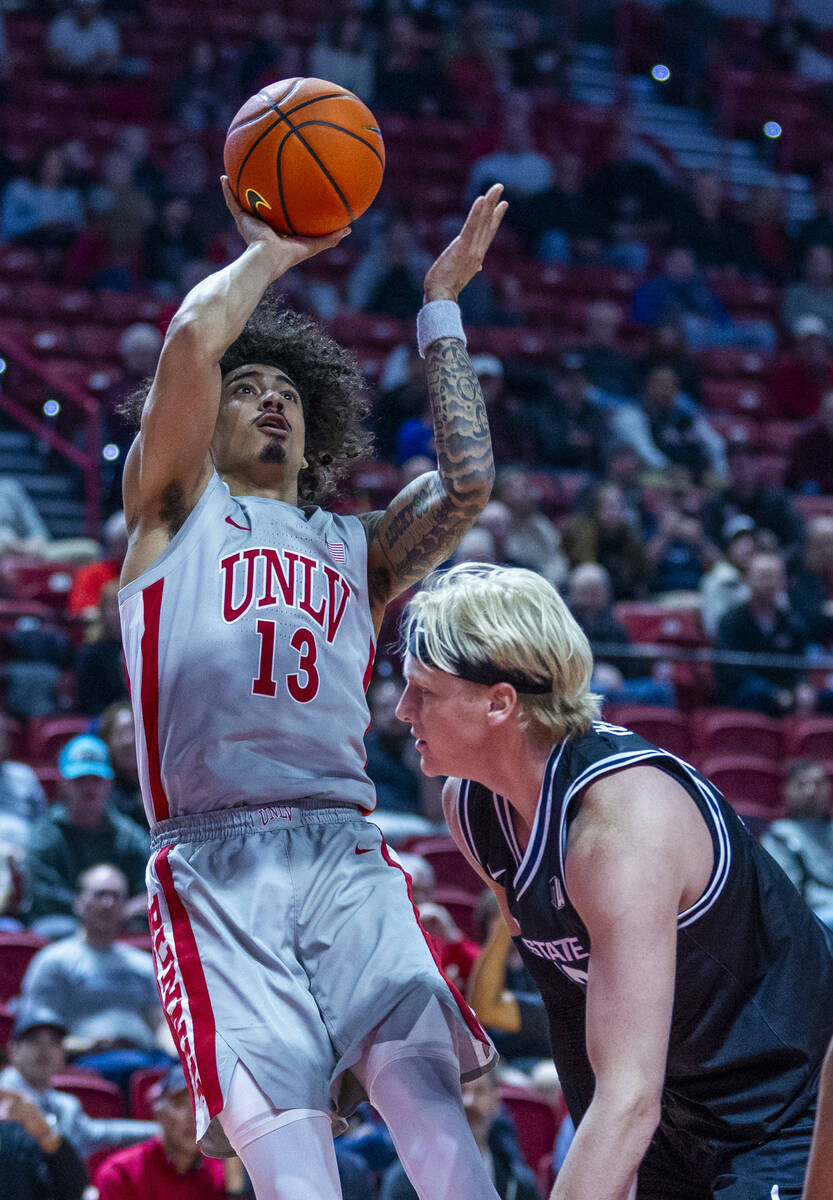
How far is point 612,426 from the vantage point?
39.0 ft

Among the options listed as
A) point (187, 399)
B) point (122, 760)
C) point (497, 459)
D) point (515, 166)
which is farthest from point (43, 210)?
point (187, 399)

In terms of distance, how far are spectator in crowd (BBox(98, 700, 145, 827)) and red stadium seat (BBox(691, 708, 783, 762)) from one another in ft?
9.81

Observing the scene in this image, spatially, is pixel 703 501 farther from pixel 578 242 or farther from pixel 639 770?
pixel 639 770

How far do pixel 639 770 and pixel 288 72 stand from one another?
39.2ft

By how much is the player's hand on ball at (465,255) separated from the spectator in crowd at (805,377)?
32.6 ft

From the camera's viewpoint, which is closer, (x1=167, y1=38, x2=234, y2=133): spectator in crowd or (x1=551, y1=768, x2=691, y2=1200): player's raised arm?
(x1=551, y1=768, x2=691, y2=1200): player's raised arm

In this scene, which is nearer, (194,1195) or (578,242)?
(194,1195)

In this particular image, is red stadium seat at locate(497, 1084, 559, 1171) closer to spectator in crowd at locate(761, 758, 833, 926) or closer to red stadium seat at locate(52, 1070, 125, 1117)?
red stadium seat at locate(52, 1070, 125, 1117)

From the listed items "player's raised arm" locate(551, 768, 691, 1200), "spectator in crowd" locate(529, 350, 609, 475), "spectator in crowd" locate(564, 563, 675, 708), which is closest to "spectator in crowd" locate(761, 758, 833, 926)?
"spectator in crowd" locate(564, 563, 675, 708)

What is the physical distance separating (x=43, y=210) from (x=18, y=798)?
5.99 meters

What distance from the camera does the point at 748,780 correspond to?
28.5 ft

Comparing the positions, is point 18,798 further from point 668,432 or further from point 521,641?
point 668,432

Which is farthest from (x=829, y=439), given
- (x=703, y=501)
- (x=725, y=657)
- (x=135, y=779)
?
(x=135, y=779)

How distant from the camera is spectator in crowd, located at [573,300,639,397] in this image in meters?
12.5
